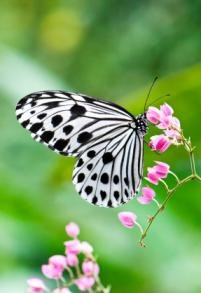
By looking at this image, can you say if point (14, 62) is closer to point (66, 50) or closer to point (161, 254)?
point (66, 50)

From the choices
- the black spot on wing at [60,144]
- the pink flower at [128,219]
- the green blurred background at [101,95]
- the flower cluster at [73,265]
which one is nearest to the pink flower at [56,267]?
the flower cluster at [73,265]

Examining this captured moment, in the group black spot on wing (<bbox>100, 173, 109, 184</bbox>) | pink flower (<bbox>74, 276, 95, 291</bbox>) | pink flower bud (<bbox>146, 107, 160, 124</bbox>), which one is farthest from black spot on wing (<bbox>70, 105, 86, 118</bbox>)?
pink flower (<bbox>74, 276, 95, 291</bbox>)

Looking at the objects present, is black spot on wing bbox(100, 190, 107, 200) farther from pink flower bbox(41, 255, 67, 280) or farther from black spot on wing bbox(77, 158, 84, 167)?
pink flower bbox(41, 255, 67, 280)

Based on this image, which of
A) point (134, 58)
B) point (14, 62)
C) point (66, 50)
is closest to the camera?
point (14, 62)

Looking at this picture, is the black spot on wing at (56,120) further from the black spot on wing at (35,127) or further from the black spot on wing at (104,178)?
the black spot on wing at (104,178)

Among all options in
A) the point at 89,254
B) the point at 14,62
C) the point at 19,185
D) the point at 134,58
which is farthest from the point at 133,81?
the point at 89,254
